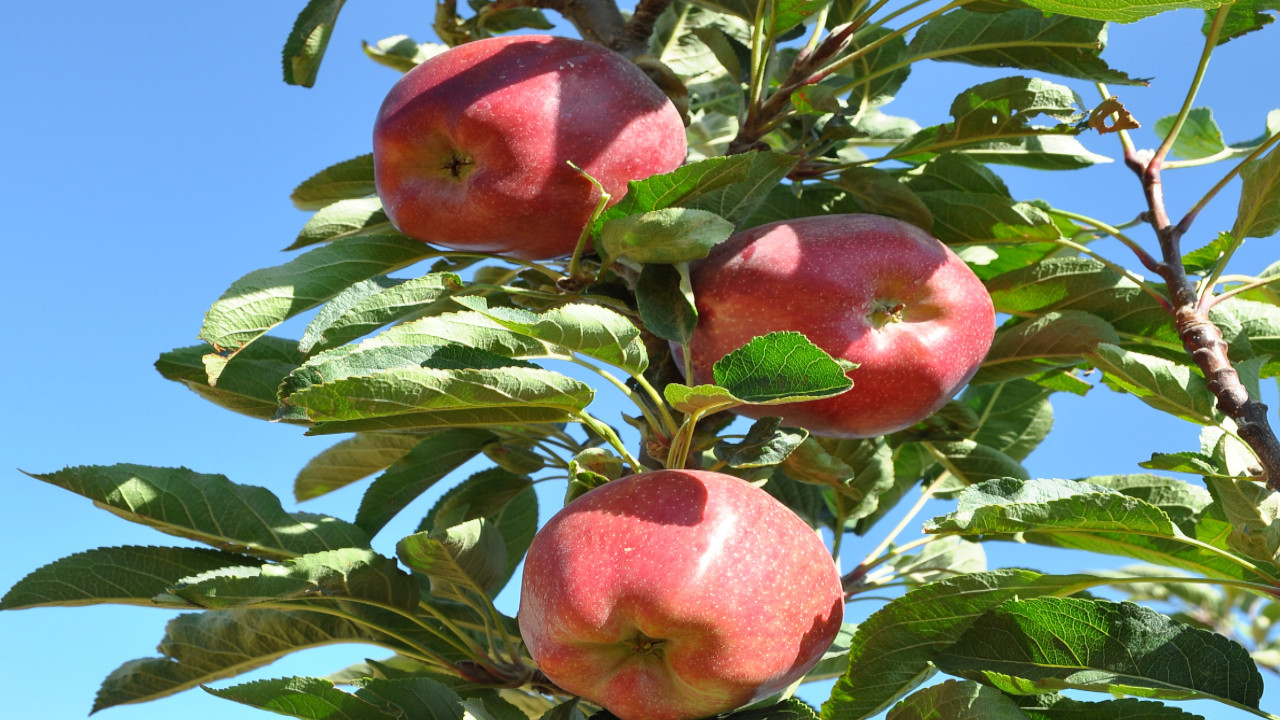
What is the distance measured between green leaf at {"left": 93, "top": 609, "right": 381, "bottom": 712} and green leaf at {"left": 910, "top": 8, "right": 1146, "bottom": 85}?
1.44 metres

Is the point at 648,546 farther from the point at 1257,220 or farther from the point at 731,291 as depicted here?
the point at 1257,220

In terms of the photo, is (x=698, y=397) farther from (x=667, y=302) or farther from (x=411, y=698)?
(x=411, y=698)

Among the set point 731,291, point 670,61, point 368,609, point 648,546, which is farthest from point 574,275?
point 670,61

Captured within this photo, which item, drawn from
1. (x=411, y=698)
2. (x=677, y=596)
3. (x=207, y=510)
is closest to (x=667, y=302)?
(x=677, y=596)

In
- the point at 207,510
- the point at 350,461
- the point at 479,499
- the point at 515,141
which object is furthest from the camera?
the point at 350,461

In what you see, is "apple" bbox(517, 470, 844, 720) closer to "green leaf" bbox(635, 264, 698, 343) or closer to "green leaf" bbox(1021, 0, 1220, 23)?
"green leaf" bbox(635, 264, 698, 343)

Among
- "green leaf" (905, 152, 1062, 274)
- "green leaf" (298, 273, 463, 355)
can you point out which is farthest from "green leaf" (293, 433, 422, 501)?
"green leaf" (905, 152, 1062, 274)

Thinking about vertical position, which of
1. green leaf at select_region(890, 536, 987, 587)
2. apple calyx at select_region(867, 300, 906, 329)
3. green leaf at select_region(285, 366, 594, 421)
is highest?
green leaf at select_region(285, 366, 594, 421)

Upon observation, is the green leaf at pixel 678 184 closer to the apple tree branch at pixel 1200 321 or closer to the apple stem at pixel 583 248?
the apple stem at pixel 583 248

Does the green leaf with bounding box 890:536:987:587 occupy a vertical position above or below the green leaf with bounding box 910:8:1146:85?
below

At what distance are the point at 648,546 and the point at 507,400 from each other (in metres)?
0.25

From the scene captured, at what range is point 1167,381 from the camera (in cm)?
153

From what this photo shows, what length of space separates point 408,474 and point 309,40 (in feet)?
2.75

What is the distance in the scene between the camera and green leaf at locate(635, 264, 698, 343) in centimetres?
145
